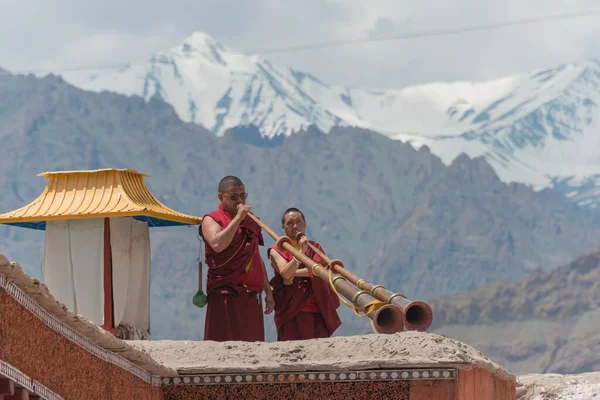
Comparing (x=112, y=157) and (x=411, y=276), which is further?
(x=112, y=157)

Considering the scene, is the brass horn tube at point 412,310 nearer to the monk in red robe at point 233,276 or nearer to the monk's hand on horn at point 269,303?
the monk in red robe at point 233,276

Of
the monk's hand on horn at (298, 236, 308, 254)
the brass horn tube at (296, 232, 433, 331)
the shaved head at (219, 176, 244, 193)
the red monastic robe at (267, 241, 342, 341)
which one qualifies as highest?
the shaved head at (219, 176, 244, 193)

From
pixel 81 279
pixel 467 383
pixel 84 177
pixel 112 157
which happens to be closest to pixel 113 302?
pixel 81 279

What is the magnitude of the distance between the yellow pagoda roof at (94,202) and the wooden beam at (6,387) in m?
4.36

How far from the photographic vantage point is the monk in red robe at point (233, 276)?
26.8ft

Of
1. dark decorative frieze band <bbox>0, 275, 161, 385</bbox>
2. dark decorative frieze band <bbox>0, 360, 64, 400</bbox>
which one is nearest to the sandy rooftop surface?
dark decorative frieze band <bbox>0, 275, 161, 385</bbox>

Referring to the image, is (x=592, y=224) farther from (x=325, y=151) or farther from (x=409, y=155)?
(x=325, y=151)

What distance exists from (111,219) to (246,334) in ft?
4.94

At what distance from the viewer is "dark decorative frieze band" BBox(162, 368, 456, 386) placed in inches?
236

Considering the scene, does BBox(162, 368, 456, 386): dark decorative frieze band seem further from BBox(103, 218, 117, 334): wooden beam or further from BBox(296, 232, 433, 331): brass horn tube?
BBox(103, 218, 117, 334): wooden beam

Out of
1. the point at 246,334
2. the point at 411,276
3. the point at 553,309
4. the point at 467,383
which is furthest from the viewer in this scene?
the point at 411,276

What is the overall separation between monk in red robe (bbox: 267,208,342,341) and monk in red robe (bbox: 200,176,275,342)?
0.41ft

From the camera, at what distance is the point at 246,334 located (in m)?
8.29

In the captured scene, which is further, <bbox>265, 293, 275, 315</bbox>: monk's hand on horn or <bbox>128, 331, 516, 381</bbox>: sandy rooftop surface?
<bbox>265, 293, 275, 315</bbox>: monk's hand on horn
